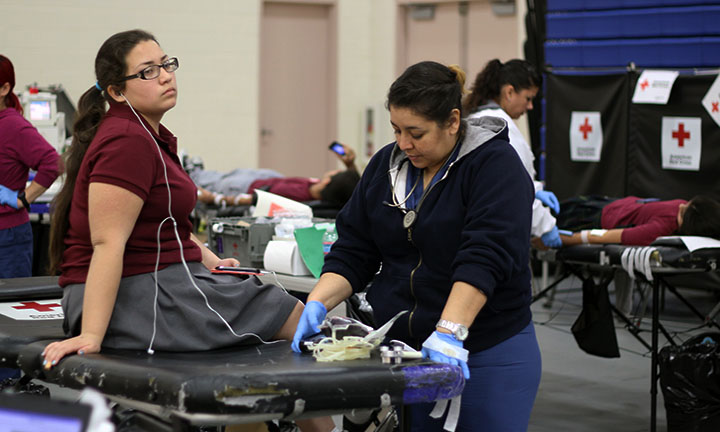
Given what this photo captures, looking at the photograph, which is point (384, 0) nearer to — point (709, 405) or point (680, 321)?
point (680, 321)

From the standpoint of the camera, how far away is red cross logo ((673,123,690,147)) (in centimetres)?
475

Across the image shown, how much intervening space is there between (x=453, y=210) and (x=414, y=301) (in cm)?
23

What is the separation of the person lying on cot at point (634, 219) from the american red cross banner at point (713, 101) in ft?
2.25

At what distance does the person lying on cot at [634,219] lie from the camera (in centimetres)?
362

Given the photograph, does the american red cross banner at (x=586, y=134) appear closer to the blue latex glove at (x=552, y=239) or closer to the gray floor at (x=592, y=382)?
the gray floor at (x=592, y=382)

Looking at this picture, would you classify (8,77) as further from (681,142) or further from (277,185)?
(681,142)

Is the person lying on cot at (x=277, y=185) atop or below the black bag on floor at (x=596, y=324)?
atop

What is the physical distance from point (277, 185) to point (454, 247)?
408 centimetres

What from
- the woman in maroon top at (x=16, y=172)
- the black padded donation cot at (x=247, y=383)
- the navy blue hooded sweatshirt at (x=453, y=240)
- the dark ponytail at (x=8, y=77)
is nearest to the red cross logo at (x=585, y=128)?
the woman in maroon top at (x=16, y=172)

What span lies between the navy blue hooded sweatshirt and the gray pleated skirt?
24cm

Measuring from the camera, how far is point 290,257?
3.04 m

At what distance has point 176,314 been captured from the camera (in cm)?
190

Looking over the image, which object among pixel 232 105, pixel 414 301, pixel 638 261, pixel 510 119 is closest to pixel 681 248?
pixel 638 261

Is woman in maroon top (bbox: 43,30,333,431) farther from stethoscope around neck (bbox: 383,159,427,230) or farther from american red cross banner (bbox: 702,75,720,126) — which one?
american red cross banner (bbox: 702,75,720,126)
